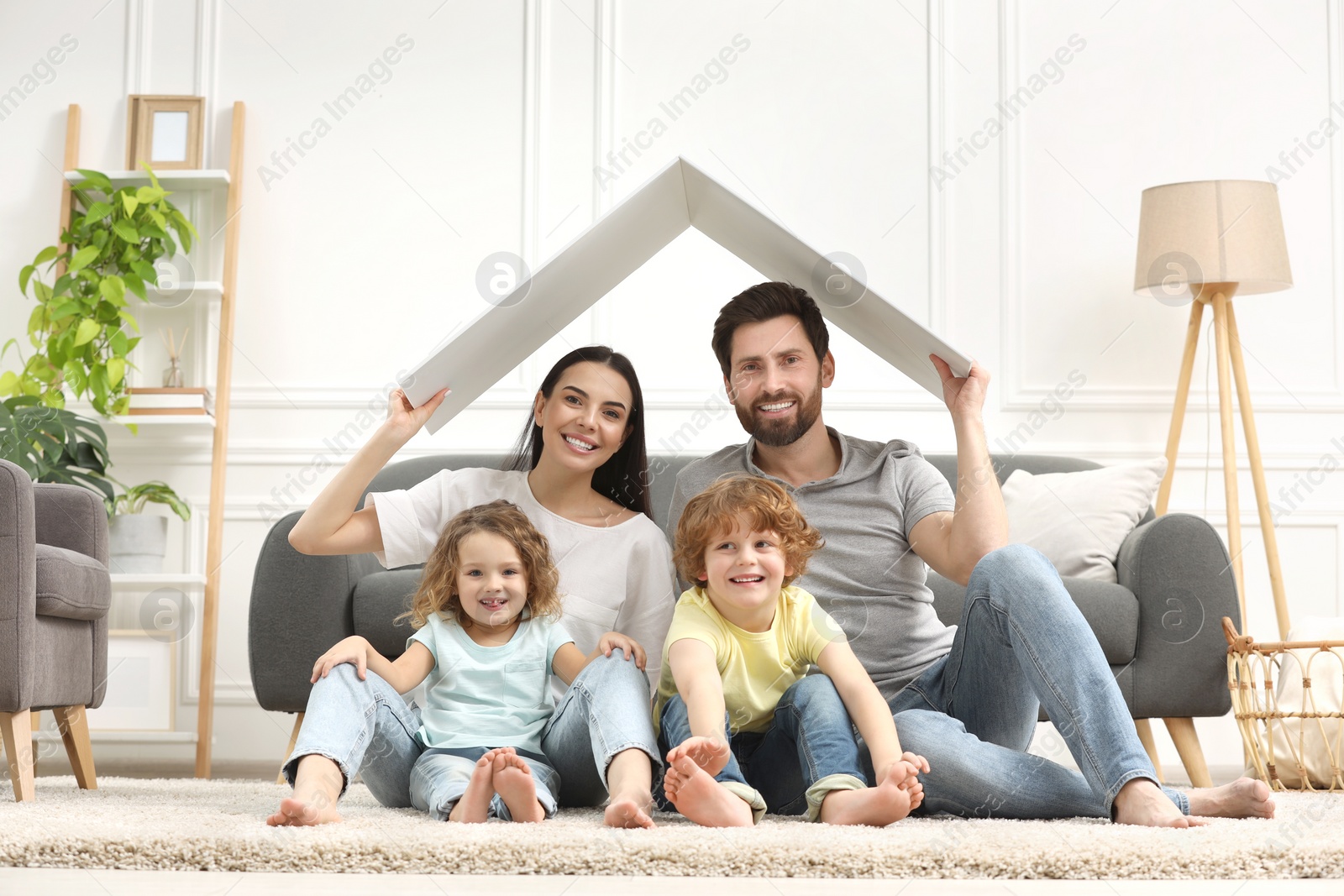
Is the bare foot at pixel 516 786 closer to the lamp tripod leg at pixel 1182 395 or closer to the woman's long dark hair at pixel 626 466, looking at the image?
the woman's long dark hair at pixel 626 466

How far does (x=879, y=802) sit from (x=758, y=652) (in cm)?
26

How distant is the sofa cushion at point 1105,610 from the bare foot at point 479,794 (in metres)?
1.21

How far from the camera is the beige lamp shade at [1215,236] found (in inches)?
114

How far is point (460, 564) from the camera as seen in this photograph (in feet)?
4.90

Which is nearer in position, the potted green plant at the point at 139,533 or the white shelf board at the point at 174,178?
the potted green plant at the point at 139,533

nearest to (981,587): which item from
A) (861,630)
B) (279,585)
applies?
(861,630)

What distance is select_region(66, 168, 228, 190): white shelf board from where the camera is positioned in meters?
3.19

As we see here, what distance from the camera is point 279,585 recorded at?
228 cm

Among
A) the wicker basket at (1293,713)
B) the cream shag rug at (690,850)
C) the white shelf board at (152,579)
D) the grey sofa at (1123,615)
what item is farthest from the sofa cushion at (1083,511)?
the white shelf board at (152,579)

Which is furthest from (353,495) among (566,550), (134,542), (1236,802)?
(134,542)

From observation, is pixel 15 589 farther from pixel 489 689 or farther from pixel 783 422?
pixel 783 422

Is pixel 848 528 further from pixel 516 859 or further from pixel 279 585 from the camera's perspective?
pixel 279 585

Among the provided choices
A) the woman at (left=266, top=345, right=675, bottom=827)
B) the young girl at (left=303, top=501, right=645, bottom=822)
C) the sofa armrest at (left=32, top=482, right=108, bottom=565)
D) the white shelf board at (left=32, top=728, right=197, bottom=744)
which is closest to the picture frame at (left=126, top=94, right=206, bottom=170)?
the sofa armrest at (left=32, top=482, right=108, bottom=565)

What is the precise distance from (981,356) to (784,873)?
8.02ft
